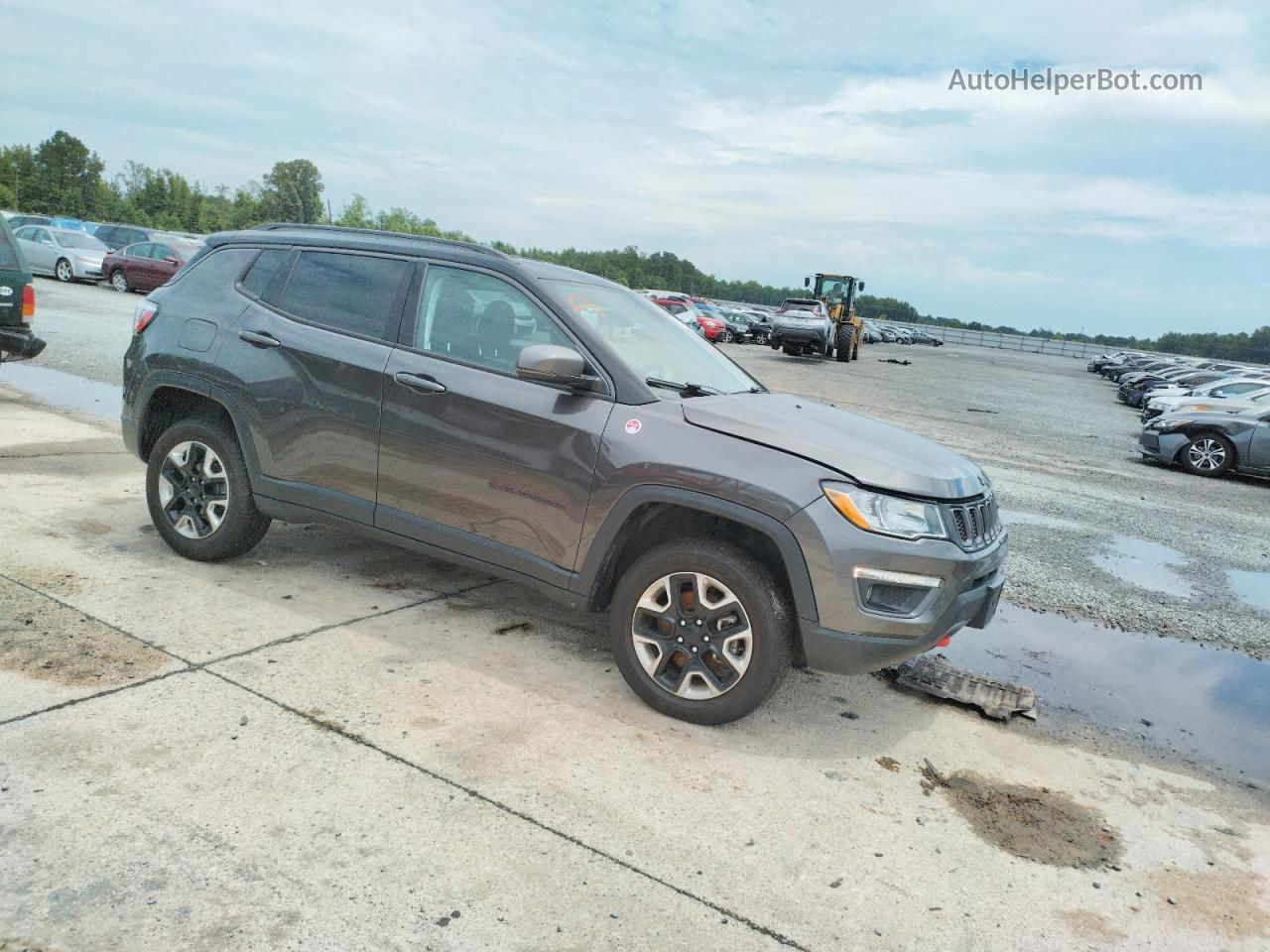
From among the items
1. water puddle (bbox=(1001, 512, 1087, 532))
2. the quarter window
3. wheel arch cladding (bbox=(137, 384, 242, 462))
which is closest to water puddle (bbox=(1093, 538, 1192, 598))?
water puddle (bbox=(1001, 512, 1087, 532))

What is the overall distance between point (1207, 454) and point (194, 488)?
45.8 ft

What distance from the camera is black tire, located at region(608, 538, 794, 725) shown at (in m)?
3.66

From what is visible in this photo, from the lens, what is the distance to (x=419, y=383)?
4.35 m

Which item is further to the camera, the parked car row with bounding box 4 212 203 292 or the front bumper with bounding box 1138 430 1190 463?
the parked car row with bounding box 4 212 203 292

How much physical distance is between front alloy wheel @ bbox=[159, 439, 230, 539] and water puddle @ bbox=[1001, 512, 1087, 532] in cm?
650

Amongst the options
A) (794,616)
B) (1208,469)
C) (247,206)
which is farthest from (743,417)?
(247,206)

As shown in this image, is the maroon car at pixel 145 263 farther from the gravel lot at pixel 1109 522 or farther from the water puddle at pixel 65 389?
the gravel lot at pixel 1109 522

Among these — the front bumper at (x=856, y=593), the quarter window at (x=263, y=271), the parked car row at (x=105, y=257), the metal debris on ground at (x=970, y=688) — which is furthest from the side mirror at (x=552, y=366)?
the parked car row at (x=105, y=257)

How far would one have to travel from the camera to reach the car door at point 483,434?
13.2 feet

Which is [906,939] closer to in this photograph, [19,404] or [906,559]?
[906,559]

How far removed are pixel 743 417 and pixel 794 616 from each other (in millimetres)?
838

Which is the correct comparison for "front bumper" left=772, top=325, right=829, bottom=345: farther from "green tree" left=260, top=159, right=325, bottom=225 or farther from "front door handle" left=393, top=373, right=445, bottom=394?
"green tree" left=260, top=159, right=325, bottom=225

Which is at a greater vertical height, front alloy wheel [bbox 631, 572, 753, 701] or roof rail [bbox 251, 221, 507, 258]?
roof rail [bbox 251, 221, 507, 258]

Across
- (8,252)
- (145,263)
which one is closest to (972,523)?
(8,252)
